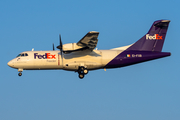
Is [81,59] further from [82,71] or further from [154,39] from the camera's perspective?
[154,39]

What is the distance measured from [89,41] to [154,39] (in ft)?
27.6

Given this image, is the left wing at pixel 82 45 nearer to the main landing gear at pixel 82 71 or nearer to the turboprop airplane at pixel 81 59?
the turboprop airplane at pixel 81 59

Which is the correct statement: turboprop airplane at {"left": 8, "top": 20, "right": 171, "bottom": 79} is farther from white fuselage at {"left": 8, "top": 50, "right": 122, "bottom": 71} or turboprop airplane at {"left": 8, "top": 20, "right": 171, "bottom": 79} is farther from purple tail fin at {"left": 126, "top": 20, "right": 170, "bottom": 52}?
purple tail fin at {"left": 126, "top": 20, "right": 170, "bottom": 52}

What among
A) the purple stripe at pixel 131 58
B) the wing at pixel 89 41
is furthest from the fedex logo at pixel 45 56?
the purple stripe at pixel 131 58

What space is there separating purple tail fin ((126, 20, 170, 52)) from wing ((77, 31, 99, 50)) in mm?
5014

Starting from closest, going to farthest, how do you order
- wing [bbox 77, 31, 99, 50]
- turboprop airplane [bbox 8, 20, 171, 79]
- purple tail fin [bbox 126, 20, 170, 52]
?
wing [bbox 77, 31, 99, 50], turboprop airplane [bbox 8, 20, 171, 79], purple tail fin [bbox 126, 20, 170, 52]

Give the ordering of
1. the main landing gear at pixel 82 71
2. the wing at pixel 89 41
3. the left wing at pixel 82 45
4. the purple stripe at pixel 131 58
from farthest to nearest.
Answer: the purple stripe at pixel 131 58
the main landing gear at pixel 82 71
the left wing at pixel 82 45
the wing at pixel 89 41

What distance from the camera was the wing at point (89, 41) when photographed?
27.7 meters

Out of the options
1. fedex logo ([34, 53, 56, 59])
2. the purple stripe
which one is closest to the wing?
the purple stripe

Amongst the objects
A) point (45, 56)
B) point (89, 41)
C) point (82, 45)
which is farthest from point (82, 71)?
point (45, 56)

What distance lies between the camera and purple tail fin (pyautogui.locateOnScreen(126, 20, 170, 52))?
32406 millimetres

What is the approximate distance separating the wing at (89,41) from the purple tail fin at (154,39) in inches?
197

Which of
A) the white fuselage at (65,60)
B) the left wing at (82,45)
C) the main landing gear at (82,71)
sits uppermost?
the left wing at (82,45)

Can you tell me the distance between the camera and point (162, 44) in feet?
107
